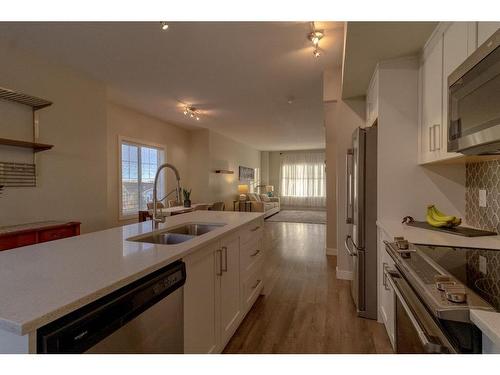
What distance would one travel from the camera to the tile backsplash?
1.60m

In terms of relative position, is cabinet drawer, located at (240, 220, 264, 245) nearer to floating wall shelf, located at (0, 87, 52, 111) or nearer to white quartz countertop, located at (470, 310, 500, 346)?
white quartz countertop, located at (470, 310, 500, 346)

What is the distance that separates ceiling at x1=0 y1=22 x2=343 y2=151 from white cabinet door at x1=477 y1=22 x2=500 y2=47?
1.39 meters

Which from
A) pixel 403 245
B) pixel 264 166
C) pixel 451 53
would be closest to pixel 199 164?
pixel 264 166

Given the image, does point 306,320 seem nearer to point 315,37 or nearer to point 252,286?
point 252,286

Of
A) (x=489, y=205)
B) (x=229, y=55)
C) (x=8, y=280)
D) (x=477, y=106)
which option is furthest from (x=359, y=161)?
(x=8, y=280)

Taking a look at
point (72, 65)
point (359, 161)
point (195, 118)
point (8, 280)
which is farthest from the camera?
point (195, 118)

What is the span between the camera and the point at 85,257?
1169 millimetres

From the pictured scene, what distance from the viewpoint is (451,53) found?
1.55 meters

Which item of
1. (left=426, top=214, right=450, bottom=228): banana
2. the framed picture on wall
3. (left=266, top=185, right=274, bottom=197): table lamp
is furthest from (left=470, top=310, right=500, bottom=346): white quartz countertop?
(left=266, top=185, right=274, bottom=197): table lamp

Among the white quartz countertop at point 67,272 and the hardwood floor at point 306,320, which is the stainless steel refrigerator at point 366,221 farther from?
the white quartz countertop at point 67,272

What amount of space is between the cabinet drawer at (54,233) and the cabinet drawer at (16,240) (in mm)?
71

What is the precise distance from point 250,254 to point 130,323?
1428mm
